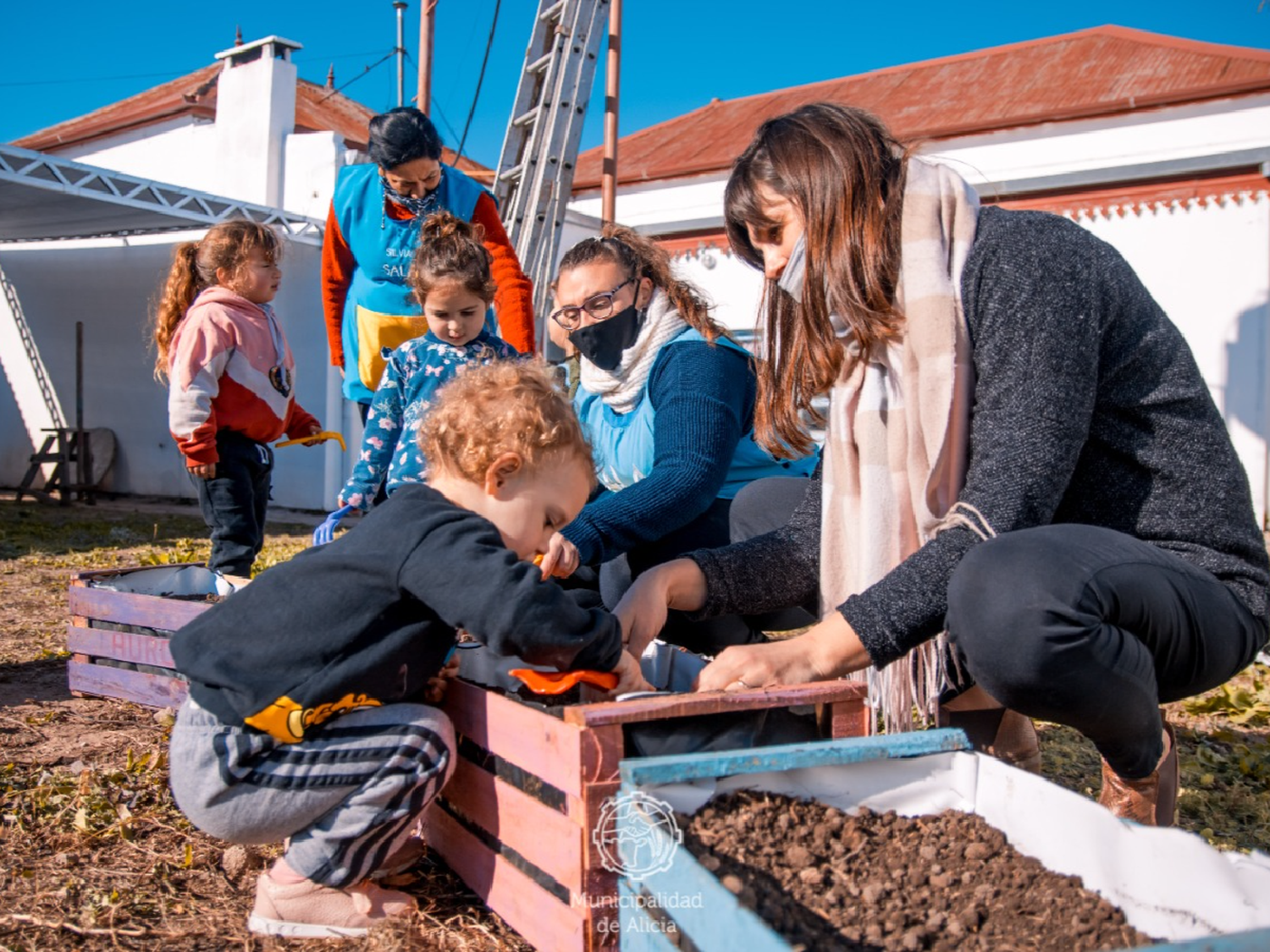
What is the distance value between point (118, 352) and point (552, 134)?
6.69 m

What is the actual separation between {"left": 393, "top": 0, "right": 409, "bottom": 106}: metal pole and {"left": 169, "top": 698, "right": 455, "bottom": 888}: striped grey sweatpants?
40.3 feet

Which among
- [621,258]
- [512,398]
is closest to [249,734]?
[512,398]

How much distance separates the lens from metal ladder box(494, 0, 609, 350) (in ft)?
28.3

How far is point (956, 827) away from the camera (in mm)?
1500

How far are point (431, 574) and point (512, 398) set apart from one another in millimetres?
402

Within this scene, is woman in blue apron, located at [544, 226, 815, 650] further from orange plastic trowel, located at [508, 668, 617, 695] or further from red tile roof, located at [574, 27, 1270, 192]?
red tile roof, located at [574, 27, 1270, 192]

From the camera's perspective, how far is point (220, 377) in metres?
4.12

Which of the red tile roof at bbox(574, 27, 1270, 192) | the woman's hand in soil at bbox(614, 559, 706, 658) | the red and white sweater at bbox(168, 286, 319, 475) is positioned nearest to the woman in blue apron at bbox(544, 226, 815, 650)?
the woman's hand in soil at bbox(614, 559, 706, 658)

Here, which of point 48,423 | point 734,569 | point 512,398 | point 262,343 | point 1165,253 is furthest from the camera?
point 48,423

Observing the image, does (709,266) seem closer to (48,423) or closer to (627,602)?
(48,423)

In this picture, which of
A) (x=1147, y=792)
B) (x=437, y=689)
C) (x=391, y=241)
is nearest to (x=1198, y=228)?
(x=391, y=241)

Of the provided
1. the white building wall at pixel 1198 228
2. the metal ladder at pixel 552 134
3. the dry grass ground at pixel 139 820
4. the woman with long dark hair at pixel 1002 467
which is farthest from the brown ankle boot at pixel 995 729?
the white building wall at pixel 1198 228

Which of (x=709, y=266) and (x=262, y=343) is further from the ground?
(x=709, y=266)

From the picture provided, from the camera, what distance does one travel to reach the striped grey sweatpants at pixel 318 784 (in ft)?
5.93
